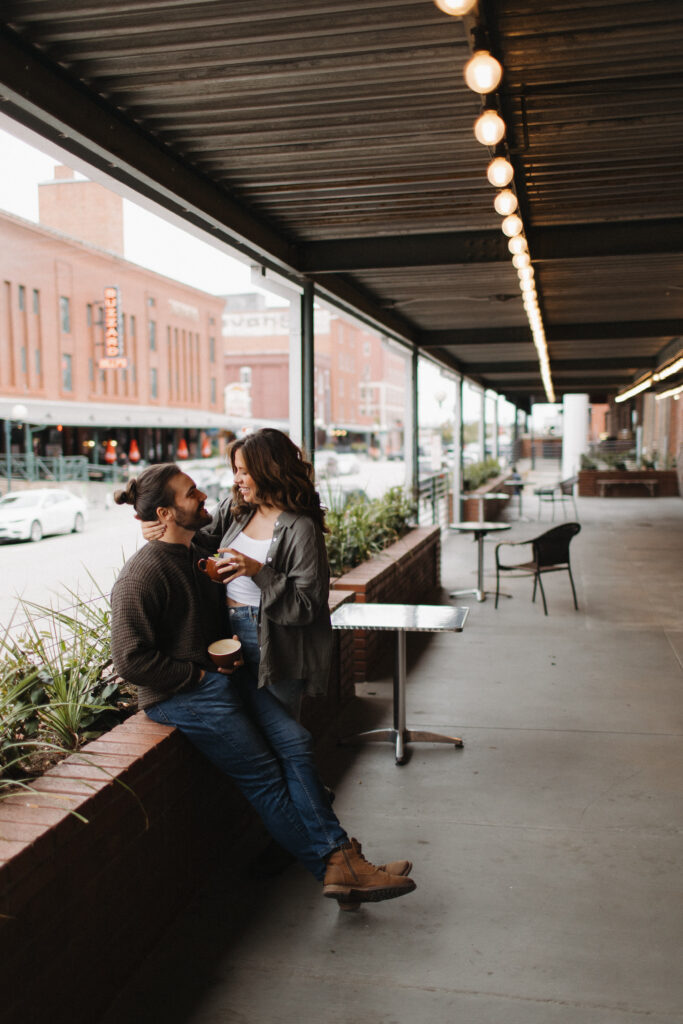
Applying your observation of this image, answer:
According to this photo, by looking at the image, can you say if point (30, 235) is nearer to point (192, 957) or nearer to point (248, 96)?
point (248, 96)

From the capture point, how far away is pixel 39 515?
17.7 feet

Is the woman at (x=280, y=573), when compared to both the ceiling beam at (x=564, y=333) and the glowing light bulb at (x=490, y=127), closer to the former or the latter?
the glowing light bulb at (x=490, y=127)

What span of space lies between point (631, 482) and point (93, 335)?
15658mm

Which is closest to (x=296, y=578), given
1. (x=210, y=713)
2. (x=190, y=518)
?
(x=190, y=518)

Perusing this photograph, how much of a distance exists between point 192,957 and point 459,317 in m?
9.90

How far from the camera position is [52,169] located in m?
4.93

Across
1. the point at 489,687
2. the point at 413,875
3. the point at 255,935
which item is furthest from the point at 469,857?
the point at 489,687

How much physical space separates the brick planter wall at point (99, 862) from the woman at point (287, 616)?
14.4 inches

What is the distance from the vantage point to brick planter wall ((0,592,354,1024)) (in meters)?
2.08

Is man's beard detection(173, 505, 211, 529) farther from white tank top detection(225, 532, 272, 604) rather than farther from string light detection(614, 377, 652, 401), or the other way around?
string light detection(614, 377, 652, 401)

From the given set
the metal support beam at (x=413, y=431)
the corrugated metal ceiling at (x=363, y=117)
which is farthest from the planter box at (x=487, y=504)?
the corrugated metal ceiling at (x=363, y=117)

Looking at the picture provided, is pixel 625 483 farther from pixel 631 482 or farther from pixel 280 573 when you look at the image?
pixel 280 573

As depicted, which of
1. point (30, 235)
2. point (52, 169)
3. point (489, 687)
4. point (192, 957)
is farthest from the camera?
point (30, 235)

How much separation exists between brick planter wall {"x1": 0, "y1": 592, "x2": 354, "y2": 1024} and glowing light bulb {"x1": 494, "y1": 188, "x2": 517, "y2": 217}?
370 cm
